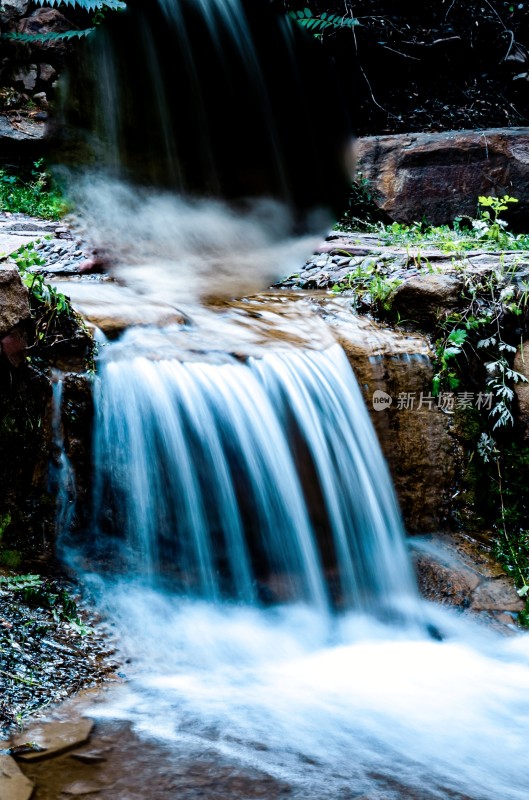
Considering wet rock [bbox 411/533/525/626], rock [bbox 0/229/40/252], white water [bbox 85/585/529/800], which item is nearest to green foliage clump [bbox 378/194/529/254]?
wet rock [bbox 411/533/525/626]

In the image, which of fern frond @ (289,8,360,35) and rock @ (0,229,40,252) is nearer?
rock @ (0,229,40,252)

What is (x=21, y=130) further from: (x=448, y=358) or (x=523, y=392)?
(x=523, y=392)

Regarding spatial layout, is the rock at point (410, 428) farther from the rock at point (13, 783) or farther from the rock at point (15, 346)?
the rock at point (13, 783)

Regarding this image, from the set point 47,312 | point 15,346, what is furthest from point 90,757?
point 47,312

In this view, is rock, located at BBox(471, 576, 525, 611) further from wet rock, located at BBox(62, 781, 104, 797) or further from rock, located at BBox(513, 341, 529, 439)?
wet rock, located at BBox(62, 781, 104, 797)

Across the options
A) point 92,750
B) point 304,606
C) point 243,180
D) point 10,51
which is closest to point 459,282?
point 304,606

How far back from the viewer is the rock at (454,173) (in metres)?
8.09

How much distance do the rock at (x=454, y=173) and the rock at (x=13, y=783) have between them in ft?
24.0

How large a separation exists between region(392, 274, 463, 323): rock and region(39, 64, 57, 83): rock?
6131 mm

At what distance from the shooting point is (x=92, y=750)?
2170 mm

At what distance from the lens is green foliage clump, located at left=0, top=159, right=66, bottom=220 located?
7.71m

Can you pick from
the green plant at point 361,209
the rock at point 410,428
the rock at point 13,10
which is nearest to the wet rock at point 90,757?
the rock at point 410,428

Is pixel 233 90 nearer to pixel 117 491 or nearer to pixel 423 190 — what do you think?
pixel 423 190

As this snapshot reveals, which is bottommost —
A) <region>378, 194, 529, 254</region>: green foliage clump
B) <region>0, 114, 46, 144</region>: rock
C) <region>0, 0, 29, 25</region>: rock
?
<region>378, 194, 529, 254</region>: green foliage clump
